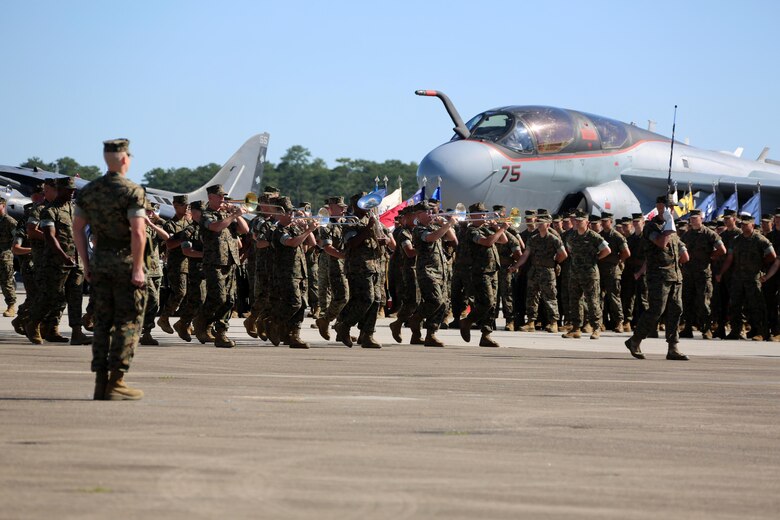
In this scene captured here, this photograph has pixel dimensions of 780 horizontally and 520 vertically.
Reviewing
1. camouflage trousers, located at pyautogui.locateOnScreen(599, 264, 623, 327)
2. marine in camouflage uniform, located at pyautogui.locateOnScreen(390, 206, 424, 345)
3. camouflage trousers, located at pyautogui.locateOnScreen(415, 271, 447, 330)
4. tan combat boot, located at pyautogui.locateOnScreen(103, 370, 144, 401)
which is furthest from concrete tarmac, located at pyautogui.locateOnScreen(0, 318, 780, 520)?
camouflage trousers, located at pyautogui.locateOnScreen(599, 264, 623, 327)

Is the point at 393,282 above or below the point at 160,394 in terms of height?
above

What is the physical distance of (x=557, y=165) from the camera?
32219 millimetres

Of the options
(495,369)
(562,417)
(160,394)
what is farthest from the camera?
(495,369)

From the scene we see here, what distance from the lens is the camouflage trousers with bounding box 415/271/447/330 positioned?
17.6 metres

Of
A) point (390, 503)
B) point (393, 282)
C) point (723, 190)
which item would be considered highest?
point (723, 190)

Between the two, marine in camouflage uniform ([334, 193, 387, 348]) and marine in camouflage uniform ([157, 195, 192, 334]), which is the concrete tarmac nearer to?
marine in camouflage uniform ([334, 193, 387, 348])

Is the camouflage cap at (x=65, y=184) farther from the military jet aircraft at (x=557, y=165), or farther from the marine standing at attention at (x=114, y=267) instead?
the military jet aircraft at (x=557, y=165)

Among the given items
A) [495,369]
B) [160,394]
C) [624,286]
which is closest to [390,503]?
[160,394]

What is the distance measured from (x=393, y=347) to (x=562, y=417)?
A: 8.34 m

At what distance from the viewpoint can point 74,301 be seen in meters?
15.8

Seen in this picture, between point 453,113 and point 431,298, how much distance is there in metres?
15.7

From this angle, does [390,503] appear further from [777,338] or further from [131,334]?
[777,338]

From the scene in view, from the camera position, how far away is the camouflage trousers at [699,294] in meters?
21.8

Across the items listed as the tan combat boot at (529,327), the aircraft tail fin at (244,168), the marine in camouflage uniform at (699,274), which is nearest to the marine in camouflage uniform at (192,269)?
the tan combat boot at (529,327)
